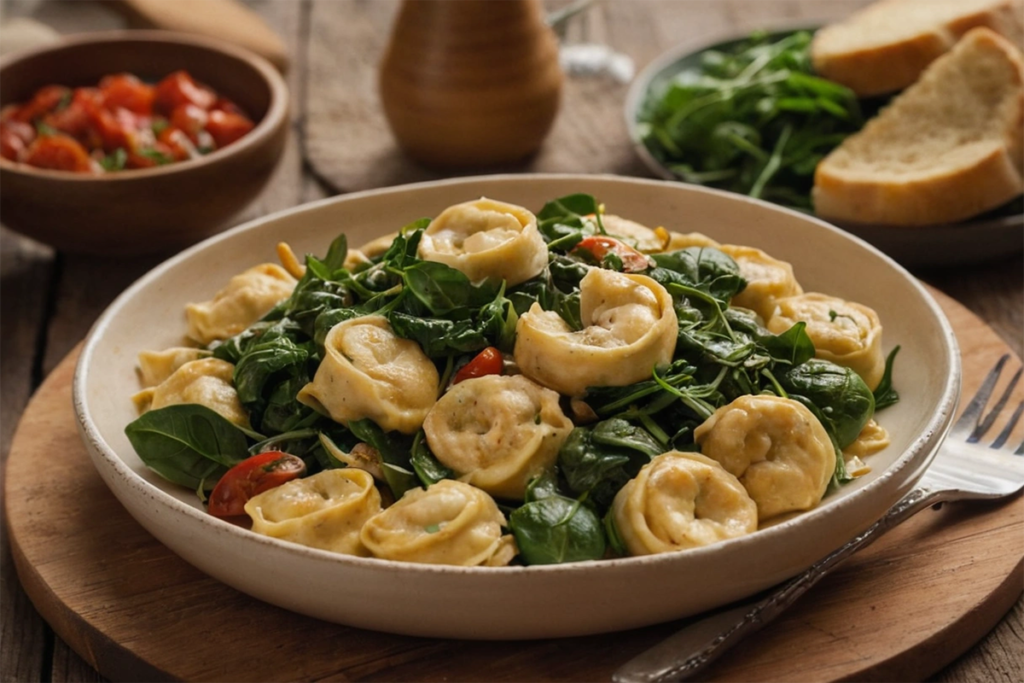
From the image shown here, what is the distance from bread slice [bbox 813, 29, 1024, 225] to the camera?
5590 millimetres

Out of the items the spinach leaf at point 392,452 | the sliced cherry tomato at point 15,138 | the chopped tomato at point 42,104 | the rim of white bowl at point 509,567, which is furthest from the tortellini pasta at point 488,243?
the chopped tomato at point 42,104

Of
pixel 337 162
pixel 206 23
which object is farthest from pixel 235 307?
pixel 206 23

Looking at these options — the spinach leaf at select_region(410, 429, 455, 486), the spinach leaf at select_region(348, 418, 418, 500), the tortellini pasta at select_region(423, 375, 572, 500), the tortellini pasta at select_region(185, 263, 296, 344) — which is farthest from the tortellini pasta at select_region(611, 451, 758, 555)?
the tortellini pasta at select_region(185, 263, 296, 344)

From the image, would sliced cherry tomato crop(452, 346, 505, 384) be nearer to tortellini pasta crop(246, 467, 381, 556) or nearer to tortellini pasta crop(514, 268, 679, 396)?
tortellini pasta crop(514, 268, 679, 396)

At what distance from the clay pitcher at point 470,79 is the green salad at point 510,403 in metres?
2.45

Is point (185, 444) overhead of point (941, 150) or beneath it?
overhead

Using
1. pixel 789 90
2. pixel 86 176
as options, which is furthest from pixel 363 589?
pixel 789 90

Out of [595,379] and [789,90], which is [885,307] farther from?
[789,90]

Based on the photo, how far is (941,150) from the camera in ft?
19.9

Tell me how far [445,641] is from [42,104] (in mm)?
4467

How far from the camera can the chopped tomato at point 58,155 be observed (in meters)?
5.70

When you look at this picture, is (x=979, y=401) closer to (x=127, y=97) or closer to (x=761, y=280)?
(x=761, y=280)

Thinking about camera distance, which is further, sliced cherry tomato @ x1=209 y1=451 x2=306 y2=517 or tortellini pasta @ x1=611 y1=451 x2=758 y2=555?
sliced cherry tomato @ x1=209 y1=451 x2=306 y2=517

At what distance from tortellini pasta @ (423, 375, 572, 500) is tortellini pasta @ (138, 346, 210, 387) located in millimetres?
1189
